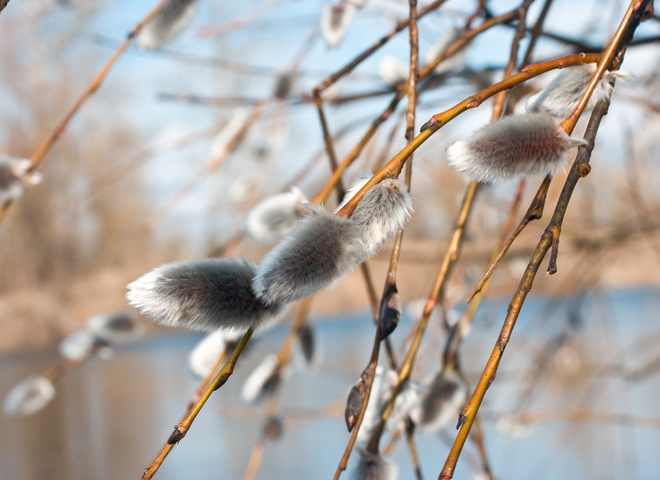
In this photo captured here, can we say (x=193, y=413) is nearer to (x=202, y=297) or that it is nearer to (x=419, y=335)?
(x=202, y=297)

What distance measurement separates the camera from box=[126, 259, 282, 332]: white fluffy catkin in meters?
0.27

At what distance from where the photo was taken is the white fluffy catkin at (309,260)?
26 cm

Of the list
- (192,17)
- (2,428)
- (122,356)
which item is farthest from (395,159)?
(122,356)

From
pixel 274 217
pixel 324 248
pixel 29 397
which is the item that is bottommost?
pixel 29 397

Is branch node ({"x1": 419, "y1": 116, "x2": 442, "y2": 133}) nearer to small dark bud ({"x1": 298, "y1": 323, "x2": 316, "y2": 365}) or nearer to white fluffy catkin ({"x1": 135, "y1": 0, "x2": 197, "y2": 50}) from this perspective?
white fluffy catkin ({"x1": 135, "y1": 0, "x2": 197, "y2": 50})

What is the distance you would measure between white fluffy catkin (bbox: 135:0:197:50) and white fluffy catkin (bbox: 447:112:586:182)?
1.29ft

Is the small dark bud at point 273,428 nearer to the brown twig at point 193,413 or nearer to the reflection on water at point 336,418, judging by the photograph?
the reflection on water at point 336,418

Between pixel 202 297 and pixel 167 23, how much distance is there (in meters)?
0.41

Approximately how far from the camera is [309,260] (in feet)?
0.86

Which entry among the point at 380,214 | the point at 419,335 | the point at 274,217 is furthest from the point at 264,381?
the point at 380,214

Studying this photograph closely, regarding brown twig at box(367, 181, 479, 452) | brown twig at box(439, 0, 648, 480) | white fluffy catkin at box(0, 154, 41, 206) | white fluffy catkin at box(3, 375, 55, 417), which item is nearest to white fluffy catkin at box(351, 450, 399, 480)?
brown twig at box(367, 181, 479, 452)

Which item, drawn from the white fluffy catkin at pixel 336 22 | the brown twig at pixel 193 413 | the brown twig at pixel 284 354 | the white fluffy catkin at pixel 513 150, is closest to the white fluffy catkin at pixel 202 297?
the brown twig at pixel 193 413

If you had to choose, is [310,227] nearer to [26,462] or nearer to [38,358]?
[26,462]

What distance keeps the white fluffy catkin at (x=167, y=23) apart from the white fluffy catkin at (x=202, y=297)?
39 cm
